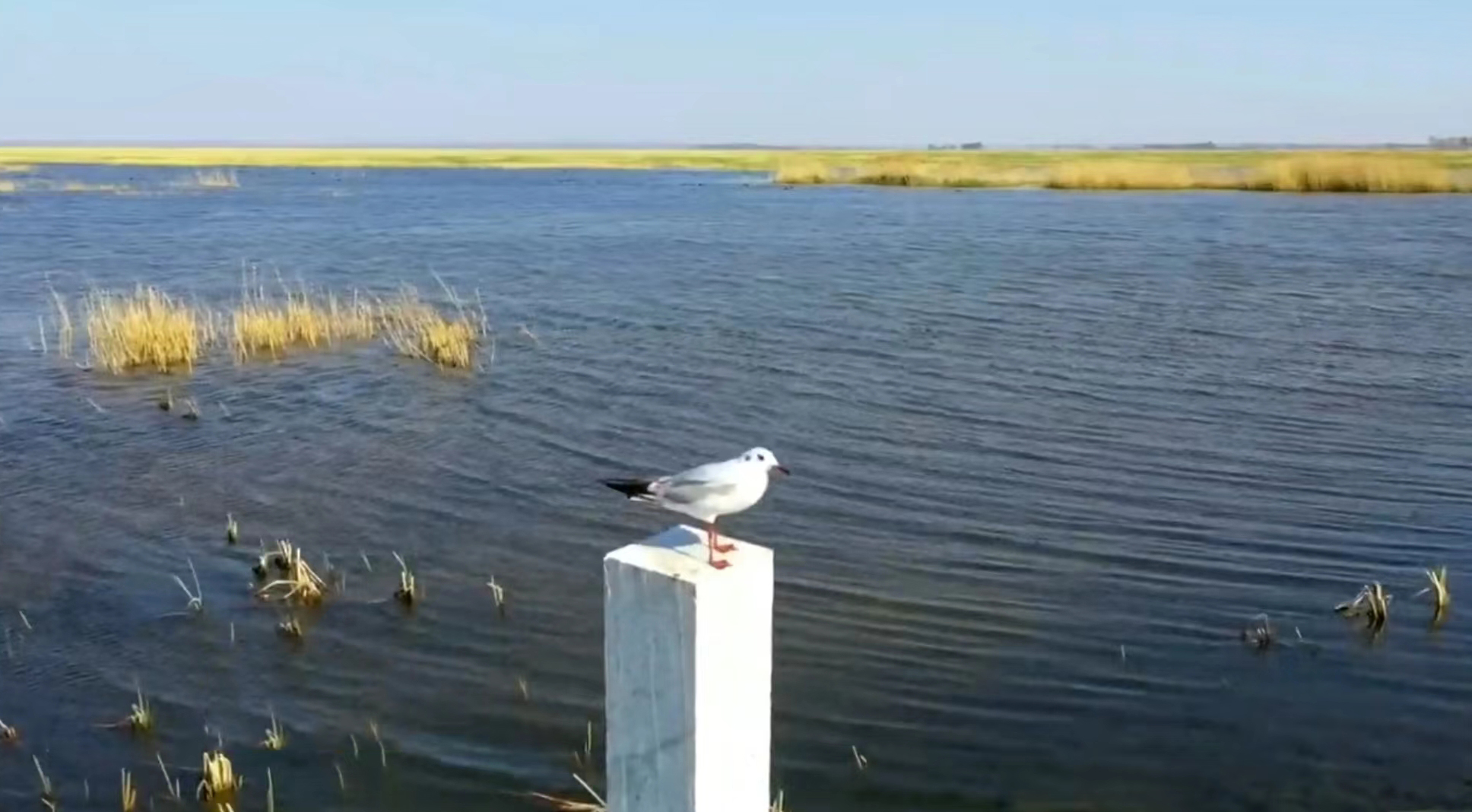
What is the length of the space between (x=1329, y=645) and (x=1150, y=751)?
7.14 feet

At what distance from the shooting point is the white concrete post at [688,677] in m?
2.24

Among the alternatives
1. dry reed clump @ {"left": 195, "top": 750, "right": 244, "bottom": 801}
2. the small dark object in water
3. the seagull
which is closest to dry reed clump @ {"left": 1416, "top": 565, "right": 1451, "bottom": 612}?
the small dark object in water

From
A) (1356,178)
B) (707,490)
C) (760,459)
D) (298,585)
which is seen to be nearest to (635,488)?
(707,490)

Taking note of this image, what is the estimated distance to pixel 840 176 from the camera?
74750 mm

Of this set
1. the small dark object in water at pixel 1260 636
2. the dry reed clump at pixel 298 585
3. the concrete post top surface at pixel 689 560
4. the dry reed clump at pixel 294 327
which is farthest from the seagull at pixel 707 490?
the dry reed clump at pixel 294 327

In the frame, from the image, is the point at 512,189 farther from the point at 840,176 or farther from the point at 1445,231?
the point at 1445,231

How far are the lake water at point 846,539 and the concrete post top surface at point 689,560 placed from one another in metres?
4.92

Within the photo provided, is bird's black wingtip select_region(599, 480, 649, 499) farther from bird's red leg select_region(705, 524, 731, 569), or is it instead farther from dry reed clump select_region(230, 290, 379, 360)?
dry reed clump select_region(230, 290, 379, 360)

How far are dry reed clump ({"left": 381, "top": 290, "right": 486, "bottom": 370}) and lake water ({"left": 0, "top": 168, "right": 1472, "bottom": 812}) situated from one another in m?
0.42

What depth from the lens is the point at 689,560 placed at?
92.9 inches

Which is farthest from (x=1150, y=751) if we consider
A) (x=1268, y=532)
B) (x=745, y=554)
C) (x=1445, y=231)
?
(x=1445, y=231)

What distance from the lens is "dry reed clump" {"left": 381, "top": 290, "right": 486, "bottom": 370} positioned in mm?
19844

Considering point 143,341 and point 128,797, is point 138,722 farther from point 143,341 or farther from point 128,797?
point 143,341

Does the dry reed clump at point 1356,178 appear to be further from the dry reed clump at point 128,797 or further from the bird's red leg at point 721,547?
the bird's red leg at point 721,547
